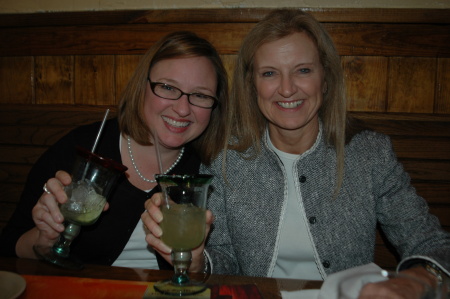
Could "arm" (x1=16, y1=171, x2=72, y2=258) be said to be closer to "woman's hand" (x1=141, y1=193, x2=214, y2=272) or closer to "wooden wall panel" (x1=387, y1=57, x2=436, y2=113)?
"woman's hand" (x1=141, y1=193, x2=214, y2=272)

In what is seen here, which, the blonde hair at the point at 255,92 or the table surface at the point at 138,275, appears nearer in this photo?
the table surface at the point at 138,275

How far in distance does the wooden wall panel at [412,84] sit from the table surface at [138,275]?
166cm

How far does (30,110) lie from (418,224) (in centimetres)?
254

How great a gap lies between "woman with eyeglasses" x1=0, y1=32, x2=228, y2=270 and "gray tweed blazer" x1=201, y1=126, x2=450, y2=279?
0.30 metres

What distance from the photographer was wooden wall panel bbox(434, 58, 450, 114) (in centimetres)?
247

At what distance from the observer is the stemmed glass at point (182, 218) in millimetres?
1199

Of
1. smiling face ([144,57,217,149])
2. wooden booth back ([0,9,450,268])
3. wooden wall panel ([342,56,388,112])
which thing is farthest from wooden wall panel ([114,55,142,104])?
wooden wall panel ([342,56,388,112])

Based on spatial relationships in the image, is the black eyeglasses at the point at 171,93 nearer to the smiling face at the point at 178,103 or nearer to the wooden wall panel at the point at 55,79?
the smiling face at the point at 178,103

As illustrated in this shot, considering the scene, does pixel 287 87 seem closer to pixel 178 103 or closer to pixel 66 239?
pixel 178 103

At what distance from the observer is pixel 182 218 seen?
1209 millimetres

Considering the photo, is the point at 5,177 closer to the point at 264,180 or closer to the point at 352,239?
the point at 264,180

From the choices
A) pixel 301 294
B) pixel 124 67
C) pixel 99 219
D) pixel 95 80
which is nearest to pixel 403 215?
pixel 301 294

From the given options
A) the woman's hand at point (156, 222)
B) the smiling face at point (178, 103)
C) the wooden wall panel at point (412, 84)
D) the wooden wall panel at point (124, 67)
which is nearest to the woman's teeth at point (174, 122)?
the smiling face at point (178, 103)

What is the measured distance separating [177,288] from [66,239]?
0.48 metres
